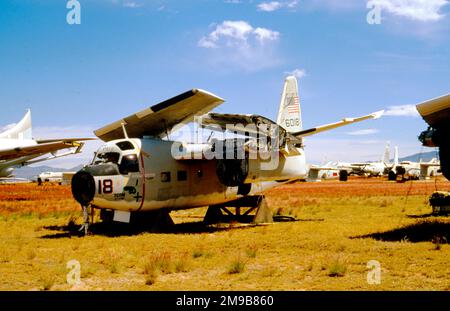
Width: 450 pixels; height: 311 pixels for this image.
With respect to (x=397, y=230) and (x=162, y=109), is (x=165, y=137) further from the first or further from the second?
(x=397, y=230)

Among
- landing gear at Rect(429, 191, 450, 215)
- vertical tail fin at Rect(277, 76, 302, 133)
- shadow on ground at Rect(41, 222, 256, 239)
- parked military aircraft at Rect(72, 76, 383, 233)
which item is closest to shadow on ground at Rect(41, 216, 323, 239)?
shadow on ground at Rect(41, 222, 256, 239)

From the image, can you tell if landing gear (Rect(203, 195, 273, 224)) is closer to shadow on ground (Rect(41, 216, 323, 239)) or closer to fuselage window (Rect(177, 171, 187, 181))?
shadow on ground (Rect(41, 216, 323, 239))

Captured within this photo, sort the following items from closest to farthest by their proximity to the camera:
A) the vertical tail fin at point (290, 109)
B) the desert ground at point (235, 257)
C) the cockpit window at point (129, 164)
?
the desert ground at point (235, 257), the cockpit window at point (129, 164), the vertical tail fin at point (290, 109)

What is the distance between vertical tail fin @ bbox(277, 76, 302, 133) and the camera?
23.4 m

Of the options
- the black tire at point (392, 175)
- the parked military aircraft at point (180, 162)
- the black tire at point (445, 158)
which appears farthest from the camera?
the black tire at point (392, 175)

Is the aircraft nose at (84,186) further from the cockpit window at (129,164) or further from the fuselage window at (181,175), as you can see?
the fuselage window at (181,175)

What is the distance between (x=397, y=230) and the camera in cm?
1659

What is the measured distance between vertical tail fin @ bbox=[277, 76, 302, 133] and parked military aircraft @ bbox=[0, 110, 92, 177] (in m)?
17.7

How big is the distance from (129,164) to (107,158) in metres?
0.85

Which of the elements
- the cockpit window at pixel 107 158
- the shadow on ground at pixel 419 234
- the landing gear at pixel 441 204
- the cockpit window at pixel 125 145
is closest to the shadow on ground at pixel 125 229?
the cockpit window at pixel 107 158

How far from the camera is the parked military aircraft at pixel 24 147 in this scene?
37375mm

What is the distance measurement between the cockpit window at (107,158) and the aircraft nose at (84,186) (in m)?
1.02

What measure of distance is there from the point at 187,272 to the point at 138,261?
1763 mm

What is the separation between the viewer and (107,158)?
54.0ft
